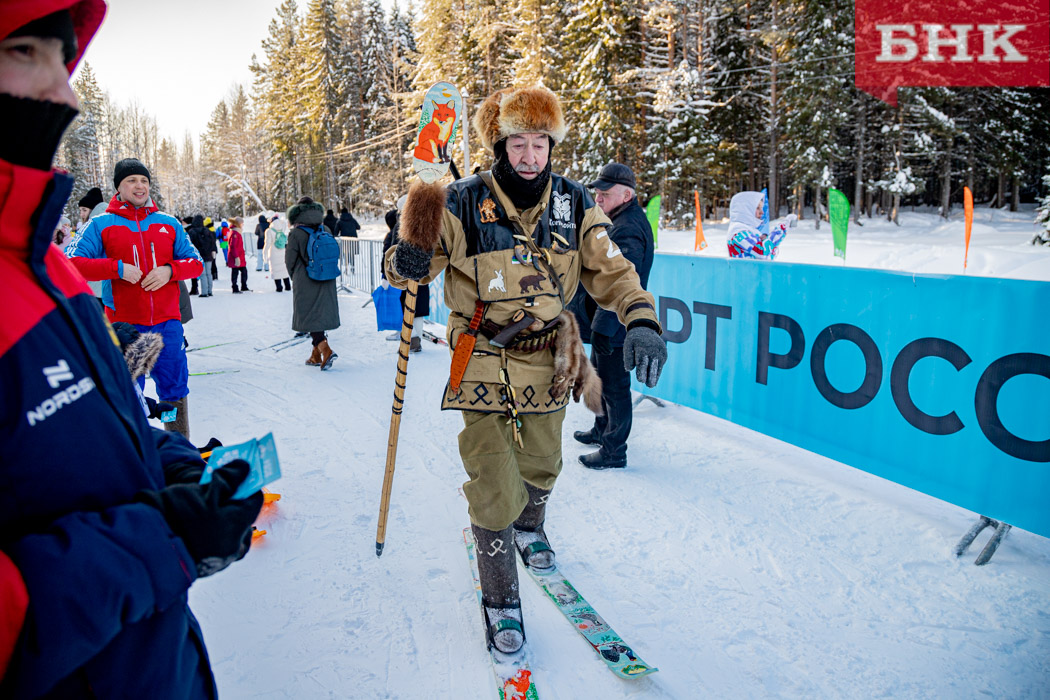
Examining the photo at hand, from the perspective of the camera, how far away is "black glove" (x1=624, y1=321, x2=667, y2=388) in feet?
8.40

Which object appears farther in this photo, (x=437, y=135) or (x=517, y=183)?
(x=437, y=135)

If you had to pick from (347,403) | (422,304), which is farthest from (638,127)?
(347,403)

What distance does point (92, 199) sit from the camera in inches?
316

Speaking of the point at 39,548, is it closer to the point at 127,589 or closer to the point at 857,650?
the point at 127,589

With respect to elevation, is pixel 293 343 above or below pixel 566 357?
below

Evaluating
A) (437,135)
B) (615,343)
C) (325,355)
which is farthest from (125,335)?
(325,355)

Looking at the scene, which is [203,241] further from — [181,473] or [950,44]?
[950,44]

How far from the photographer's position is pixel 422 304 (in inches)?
342

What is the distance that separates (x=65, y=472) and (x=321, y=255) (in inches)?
291

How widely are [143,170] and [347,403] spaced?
9.60 ft

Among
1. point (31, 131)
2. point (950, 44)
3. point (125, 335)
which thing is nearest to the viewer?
point (31, 131)

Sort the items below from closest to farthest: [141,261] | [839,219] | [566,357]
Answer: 1. [566,357]
2. [141,261]
3. [839,219]

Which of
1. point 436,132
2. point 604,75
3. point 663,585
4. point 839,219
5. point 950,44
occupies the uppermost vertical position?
A: point 950,44

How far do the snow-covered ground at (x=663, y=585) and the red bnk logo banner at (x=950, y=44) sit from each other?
1081 inches
